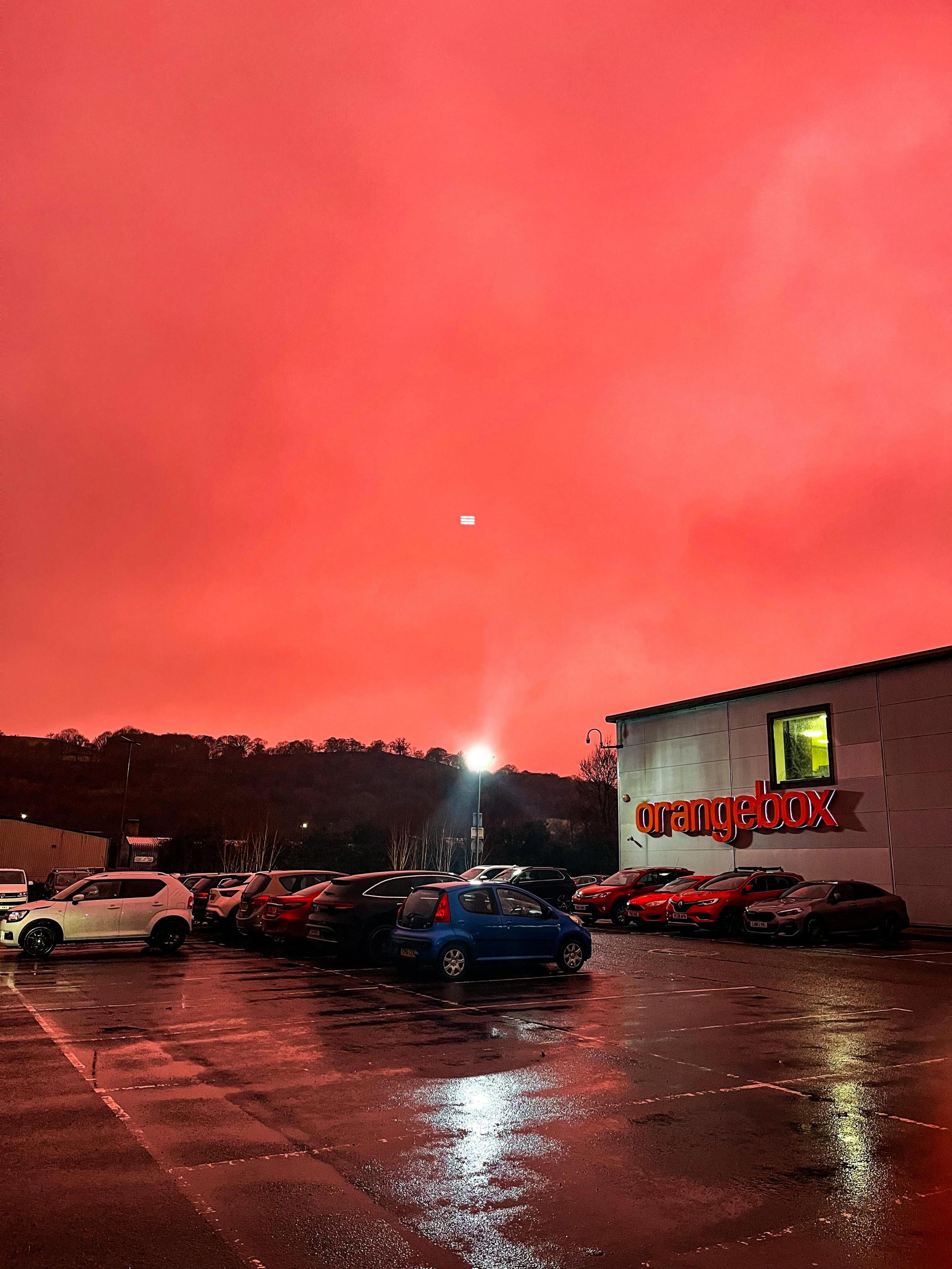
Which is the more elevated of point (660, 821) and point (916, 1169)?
point (660, 821)

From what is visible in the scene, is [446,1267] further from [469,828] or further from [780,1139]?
[469,828]

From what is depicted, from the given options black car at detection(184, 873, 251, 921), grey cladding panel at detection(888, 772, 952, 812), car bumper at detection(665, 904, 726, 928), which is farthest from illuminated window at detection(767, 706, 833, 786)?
black car at detection(184, 873, 251, 921)

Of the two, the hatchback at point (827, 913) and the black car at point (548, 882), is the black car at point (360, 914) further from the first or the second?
the black car at point (548, 882)

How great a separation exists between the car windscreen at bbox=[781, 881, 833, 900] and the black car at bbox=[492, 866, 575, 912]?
10286 millimetres

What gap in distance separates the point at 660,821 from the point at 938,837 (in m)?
11.8

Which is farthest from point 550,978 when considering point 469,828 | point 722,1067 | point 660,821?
point 469,828

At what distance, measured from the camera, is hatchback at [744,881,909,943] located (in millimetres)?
22828

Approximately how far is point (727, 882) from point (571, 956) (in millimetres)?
→ 12620

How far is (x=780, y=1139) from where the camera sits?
6.61 metres

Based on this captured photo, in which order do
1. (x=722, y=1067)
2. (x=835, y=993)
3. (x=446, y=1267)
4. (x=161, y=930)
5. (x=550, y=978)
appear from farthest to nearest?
(x=161, y=930), (x=550, y=978), (x=835, y=993), (x=722, y=1067), (x=446, y=1267)

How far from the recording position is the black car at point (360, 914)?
16.8 meters

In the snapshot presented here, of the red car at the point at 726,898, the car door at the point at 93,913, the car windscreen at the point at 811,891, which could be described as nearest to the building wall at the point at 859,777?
the red car at the point at 726,898

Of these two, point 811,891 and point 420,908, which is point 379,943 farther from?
point 811,891

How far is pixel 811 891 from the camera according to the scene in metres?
24.0
